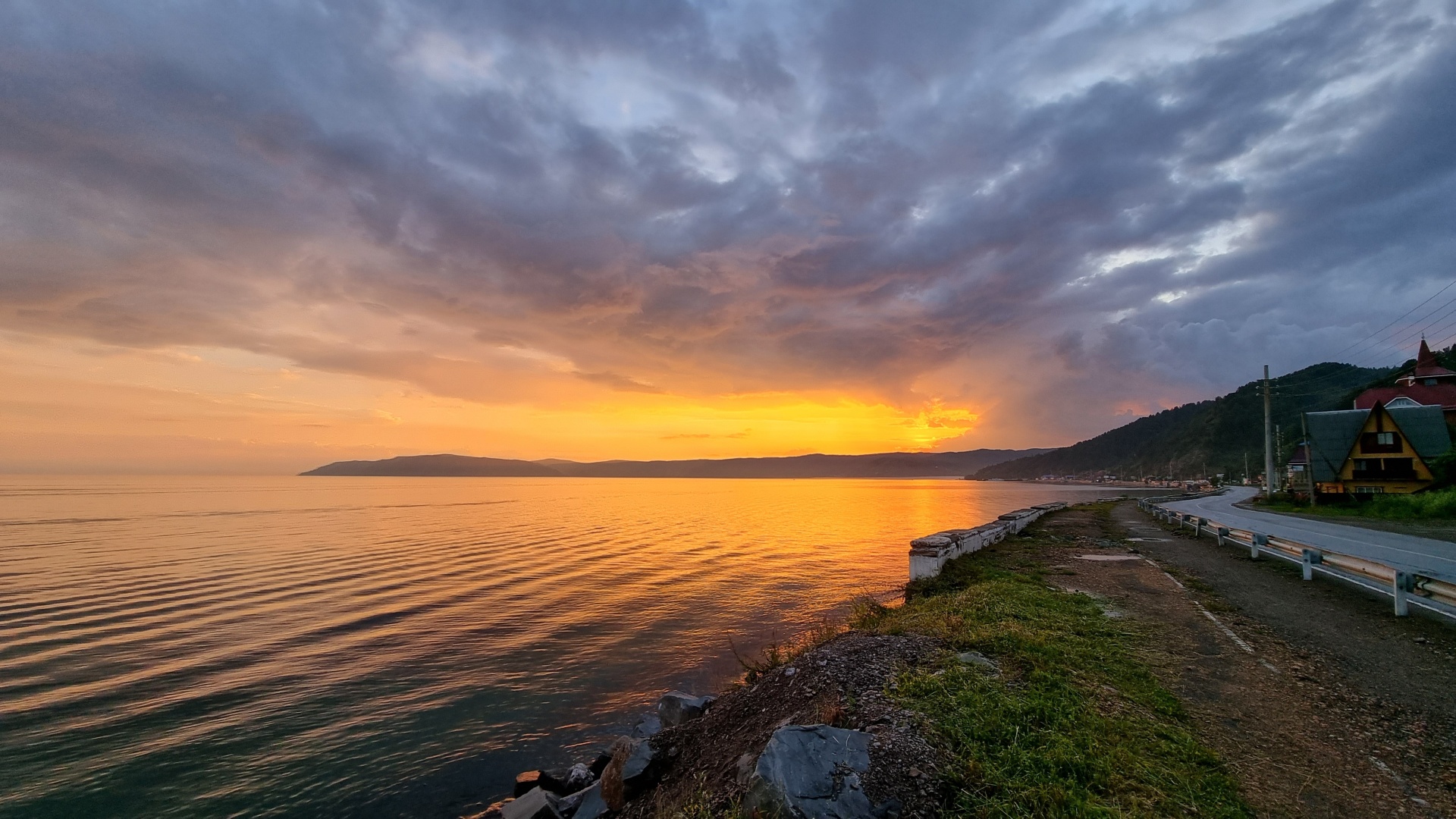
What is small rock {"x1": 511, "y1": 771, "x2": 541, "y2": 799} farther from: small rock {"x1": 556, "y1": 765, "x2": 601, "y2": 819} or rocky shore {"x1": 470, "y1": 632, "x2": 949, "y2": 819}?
small rock {"x1": 556, "y1": 765, "x2": 601, "y2": 819}

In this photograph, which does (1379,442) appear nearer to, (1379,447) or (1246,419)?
(1379,447)

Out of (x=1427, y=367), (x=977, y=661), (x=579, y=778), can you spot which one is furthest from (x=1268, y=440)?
(x=579, y=778)

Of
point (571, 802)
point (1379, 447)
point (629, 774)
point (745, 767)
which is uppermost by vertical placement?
point (1379, 447)

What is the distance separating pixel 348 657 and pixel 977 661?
46.1ft

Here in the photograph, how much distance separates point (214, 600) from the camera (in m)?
20.0

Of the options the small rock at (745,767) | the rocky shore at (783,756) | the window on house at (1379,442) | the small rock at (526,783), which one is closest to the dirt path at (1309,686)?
the rocky shore at (783,756)

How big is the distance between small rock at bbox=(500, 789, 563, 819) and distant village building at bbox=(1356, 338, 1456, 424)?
239 feet

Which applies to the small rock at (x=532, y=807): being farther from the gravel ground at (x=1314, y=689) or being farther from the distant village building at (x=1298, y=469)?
the distant village building at (x=1298, y=469)

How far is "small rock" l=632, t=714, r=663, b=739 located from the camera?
998 centimetres

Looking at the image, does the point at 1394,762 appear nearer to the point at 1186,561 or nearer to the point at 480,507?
the point at 1186,561

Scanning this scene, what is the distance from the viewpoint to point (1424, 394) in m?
57.6

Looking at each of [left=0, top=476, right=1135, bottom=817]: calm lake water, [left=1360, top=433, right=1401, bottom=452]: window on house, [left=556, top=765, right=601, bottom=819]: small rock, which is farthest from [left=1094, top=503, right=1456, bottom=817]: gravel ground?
[left=1360, top=433, right=1401, bottom=452]: window on house

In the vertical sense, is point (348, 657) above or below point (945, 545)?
below

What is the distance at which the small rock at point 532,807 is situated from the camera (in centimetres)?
739
